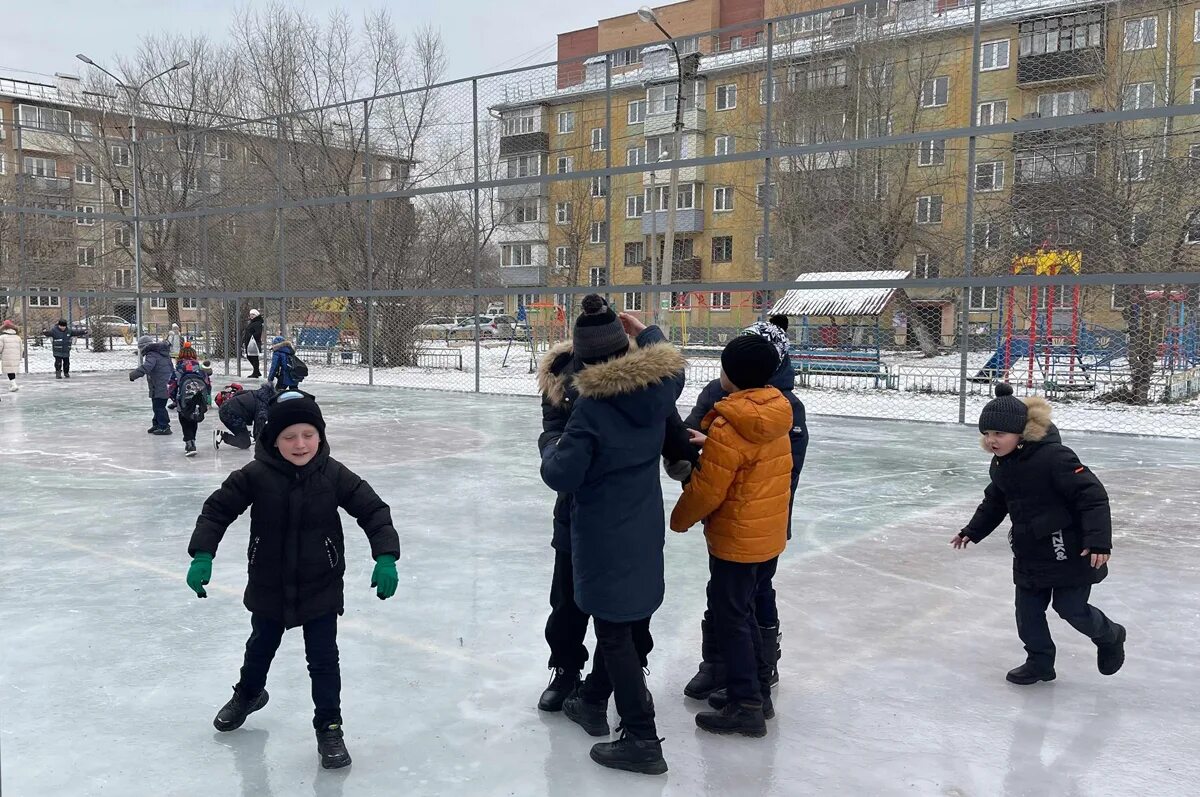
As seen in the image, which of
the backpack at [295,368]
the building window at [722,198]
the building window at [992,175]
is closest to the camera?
the backpack at [295,368]

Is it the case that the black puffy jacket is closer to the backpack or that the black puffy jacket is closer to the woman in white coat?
the backpack

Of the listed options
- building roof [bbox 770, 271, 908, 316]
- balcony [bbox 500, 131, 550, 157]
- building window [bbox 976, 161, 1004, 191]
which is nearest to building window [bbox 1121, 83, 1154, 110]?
building window [bbox 976, 161, 1004, 191]

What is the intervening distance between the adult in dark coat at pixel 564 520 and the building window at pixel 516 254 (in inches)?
522

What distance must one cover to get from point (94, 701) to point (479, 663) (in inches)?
55.6

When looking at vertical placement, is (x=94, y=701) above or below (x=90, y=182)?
below

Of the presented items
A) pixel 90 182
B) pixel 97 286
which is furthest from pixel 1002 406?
pixel 90 182

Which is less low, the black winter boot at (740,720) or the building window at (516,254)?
the building window at (516,254)

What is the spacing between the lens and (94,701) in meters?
3.37

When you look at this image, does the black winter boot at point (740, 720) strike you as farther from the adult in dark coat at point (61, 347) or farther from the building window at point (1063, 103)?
the adult in dark coat at point (61, 347)

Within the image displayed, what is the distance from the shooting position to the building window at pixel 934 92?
14.1 meters

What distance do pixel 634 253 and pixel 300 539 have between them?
15412mm

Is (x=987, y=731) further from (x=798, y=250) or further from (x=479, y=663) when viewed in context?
(x=798, y=250)

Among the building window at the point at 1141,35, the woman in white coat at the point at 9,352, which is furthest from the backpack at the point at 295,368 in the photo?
the building window at the point at 1141,35

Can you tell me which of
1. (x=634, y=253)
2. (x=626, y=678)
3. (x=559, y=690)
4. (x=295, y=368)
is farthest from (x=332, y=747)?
(x=634, y=253)
